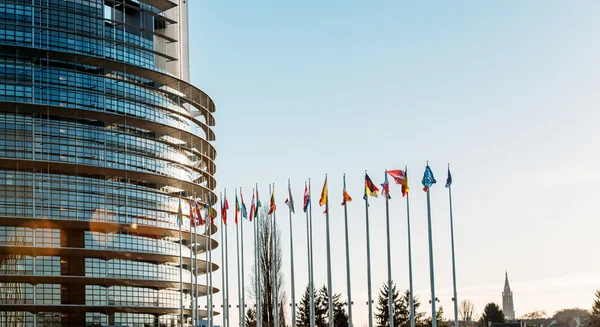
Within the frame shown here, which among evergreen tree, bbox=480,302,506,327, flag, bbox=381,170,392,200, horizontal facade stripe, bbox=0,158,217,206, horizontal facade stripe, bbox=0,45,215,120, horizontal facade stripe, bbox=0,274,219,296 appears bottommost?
evergreen tree, bbox=480,302,506,327

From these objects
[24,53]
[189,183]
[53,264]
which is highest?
[24,53]

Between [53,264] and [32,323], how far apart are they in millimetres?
5077

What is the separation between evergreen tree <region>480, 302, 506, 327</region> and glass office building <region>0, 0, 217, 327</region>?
7016 centimetres

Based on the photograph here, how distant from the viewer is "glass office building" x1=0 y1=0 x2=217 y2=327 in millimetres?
73000

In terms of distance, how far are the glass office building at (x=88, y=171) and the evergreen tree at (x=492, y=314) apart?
70160mm

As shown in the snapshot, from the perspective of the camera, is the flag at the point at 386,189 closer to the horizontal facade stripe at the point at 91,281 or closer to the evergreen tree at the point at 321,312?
the horizontal facade stripe at the point at 91,281

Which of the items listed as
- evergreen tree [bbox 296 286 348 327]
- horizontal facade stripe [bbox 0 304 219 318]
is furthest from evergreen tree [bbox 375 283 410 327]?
Answer: horizontal facade stripe [bbox 0 304 219 318]

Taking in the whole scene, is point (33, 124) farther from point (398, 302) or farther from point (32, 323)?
point (398, 302)

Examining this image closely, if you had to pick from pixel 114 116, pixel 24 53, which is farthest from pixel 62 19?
pixel 114 116

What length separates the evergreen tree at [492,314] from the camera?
140 m

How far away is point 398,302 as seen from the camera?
101812 millimetres

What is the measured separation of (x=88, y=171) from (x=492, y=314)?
278ft

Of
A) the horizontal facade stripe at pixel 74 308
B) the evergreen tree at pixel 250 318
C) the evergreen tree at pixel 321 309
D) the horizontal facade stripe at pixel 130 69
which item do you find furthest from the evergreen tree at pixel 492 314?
the horizontal facade stripe at pixel 74 308

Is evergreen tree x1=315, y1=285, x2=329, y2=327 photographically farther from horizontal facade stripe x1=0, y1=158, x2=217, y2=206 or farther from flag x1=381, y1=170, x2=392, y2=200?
flag x1=381, y1=170, x2=392, y2=200
